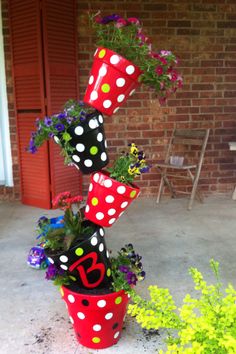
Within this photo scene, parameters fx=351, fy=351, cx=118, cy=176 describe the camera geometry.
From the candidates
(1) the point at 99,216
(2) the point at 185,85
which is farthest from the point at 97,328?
(2) the point at 185,85

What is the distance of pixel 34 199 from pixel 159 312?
3.02 meters

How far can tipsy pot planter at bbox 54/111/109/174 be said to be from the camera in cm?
156

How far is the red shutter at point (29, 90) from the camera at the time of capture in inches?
139

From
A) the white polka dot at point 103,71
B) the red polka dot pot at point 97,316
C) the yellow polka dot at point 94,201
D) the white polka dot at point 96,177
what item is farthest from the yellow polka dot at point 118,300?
the white polka dot at point 103,71

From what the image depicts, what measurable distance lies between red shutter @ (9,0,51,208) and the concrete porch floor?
9.8 inches

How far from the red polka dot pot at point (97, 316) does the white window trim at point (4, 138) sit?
265 centimetres

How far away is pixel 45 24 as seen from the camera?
11.4 feet

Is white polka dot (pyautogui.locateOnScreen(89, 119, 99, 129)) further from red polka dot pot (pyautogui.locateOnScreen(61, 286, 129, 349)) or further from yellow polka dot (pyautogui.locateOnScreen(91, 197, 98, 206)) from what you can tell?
red polka dot pot (pyautogui.locateOnScreen(61, 286, 129, 349))

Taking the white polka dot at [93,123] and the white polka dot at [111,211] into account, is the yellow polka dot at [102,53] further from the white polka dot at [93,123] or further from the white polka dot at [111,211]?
the white polka dot at [111,211]

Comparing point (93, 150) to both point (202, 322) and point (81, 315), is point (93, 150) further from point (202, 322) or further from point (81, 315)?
point (202, 322)

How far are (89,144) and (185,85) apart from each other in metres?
2.84

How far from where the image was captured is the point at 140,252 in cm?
282

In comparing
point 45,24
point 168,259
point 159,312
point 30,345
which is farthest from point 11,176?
point 159,312

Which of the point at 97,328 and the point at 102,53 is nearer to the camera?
the point at 102,53
